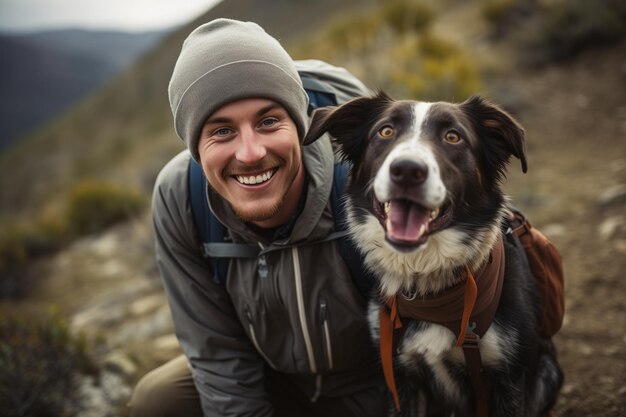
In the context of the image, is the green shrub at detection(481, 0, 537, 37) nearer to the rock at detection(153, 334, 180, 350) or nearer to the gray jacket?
the gray jacket

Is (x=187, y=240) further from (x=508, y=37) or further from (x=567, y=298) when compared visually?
(x=508, y=37)

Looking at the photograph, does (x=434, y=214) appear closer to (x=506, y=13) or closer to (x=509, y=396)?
(x=509, y=396)

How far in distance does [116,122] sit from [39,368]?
29.0 m

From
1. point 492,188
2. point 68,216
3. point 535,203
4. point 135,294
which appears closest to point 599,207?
point 535,203

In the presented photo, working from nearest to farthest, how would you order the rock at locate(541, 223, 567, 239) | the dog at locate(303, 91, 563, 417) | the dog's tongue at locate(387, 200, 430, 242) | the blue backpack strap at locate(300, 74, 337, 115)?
the dog's tongue at locate(387, 200, 430, 242) → the dog at locate(303, 91, 563, 417) → the blue backpack strap at locate(300, 74, 337, 115) → the rock at locate(541, 223, 567, 239)

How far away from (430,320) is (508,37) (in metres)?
8.12

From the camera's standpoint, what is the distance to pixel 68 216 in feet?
25.2

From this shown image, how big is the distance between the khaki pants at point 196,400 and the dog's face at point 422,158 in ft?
3.76

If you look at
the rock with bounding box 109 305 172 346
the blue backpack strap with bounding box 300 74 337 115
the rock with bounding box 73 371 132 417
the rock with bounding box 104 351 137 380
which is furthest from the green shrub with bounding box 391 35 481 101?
the rock with bounding box 73 371 132 417

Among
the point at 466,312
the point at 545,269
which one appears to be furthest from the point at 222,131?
the point at 545,269

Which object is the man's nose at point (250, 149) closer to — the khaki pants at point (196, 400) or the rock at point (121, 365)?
the khaki pants at point (196, 400)

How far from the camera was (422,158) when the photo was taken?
1.71 metres

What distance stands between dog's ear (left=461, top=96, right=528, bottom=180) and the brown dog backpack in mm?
371

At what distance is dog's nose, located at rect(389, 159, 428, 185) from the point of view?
1668 millimetres
